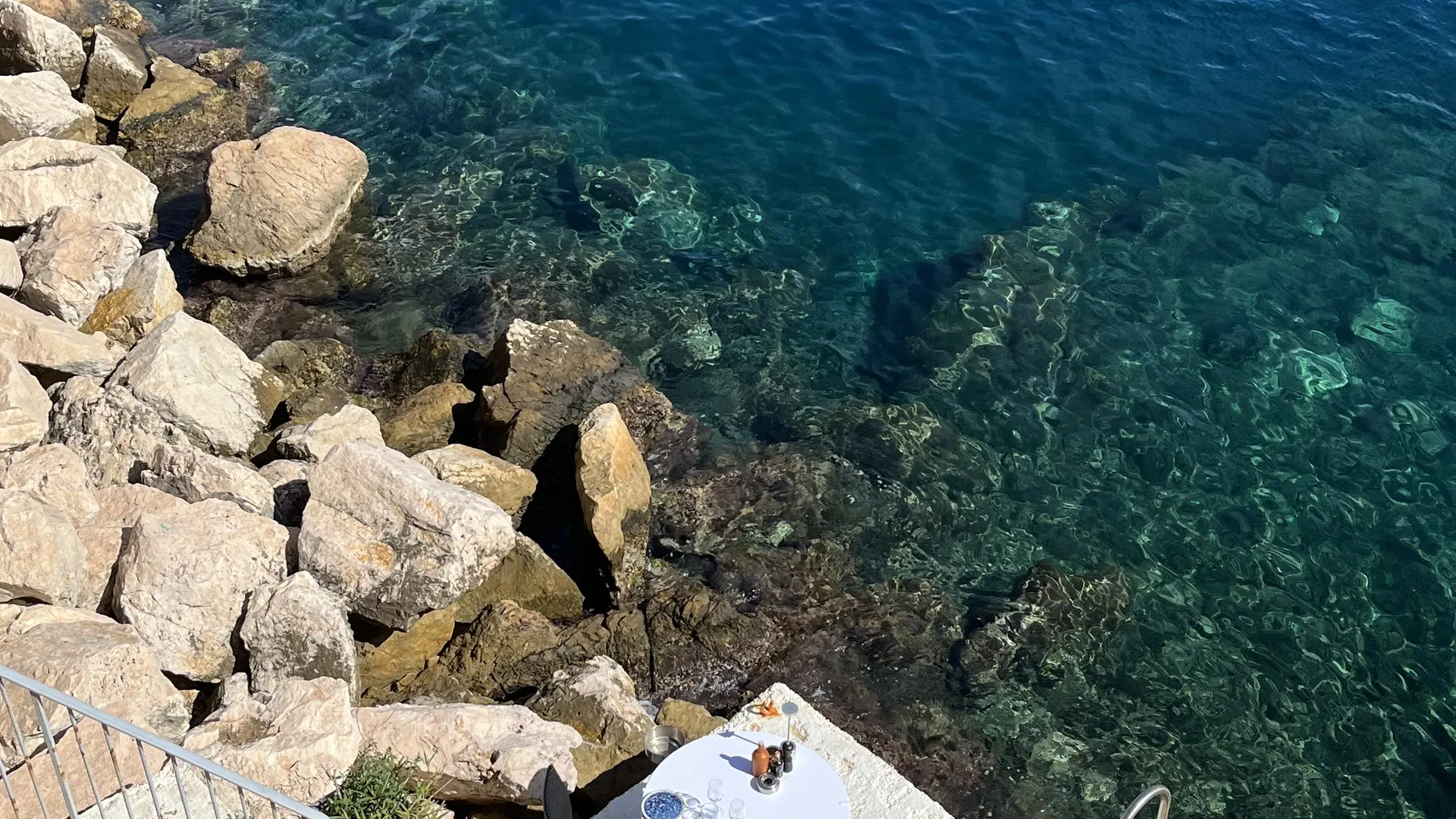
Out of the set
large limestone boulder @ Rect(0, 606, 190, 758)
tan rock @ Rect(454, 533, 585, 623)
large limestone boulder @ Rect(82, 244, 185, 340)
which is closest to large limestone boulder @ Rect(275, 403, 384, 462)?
tan rock @ Rect(454, 533, 585, 623)

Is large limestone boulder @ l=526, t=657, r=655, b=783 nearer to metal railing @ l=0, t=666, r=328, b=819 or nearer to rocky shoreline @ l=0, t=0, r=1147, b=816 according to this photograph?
rocky shoreline @ l=0, t=0, r=1147, b=816

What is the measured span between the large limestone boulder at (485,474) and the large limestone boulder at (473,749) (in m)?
3.38

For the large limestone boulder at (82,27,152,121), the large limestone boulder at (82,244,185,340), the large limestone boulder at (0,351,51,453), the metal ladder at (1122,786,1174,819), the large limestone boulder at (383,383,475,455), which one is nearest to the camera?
the metal ladder at (1122,786,1174,819)

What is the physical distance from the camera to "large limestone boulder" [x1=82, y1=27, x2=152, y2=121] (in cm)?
2014

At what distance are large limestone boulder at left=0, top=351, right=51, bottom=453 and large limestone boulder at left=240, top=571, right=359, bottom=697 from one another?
3698mm

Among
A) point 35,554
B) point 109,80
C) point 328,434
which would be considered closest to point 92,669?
point 35,554


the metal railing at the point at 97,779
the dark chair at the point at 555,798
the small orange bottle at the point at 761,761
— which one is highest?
the small orange bottle at the point at 761,761

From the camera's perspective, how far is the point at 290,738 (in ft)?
29.3

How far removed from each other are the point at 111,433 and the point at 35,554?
8.48ft

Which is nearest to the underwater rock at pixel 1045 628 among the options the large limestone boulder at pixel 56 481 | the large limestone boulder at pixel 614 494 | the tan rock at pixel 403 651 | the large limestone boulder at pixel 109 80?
the large limestone boulder at pixel 614 494

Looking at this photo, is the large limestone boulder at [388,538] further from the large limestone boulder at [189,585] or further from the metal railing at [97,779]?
the metal railing at [97,779]

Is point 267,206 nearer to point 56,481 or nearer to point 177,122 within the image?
point 177,122

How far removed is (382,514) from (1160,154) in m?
14.7

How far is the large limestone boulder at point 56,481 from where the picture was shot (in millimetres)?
10805
